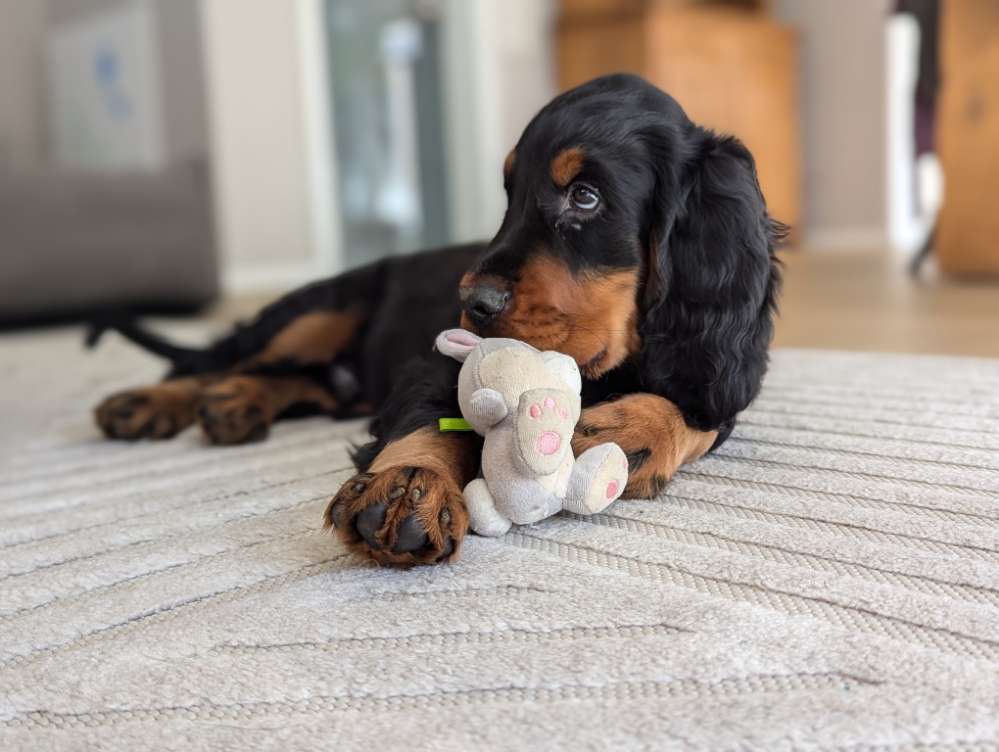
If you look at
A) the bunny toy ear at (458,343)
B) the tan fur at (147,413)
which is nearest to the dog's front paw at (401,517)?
the bunny toy ear at (458,343)

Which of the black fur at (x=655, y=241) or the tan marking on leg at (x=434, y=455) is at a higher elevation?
the black fur at (x=655, y=241)

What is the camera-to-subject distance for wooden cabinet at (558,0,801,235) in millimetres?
6551

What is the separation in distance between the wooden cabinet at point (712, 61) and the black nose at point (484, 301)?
17.7 feet

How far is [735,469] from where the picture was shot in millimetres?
1441

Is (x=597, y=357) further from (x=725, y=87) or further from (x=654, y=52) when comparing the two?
(x=725, y=87)

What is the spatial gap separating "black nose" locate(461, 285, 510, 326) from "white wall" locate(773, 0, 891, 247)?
692cm

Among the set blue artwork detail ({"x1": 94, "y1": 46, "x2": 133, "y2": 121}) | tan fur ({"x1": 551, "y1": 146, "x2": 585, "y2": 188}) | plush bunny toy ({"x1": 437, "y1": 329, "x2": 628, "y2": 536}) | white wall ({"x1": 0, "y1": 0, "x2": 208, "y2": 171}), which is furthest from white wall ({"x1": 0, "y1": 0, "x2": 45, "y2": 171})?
plush bunny toy ({"x1": 437, "y1": 329, "x2": 628, "y2": 536})

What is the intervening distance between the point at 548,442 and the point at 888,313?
106 inches

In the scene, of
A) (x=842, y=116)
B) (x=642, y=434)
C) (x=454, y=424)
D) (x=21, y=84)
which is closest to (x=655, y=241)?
(x=642, y=434)

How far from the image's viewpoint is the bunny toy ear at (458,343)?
1235 millimetres

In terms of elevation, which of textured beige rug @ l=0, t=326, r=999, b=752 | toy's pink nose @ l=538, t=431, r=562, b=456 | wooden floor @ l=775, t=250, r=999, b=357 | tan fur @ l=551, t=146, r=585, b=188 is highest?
tan fur @ l=551, t=146, r=585, b=188

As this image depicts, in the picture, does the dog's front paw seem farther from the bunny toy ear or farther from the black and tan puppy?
the bunny toy ear

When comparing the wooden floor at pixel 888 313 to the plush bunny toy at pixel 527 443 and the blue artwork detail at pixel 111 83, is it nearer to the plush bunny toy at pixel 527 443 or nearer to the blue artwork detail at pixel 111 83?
the plush bunny toy at pixel 527 443

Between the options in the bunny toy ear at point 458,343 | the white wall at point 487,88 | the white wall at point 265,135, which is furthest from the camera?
the white wall at point 487,88
